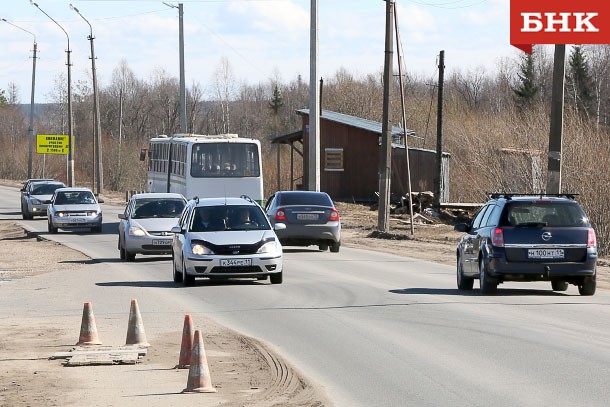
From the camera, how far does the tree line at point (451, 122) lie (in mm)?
39906

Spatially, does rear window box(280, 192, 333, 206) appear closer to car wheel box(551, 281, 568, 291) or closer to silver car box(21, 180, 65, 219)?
car wheel box(551, 281, 568, 291)

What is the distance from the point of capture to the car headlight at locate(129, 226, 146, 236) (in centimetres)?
2856

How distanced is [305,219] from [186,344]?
1909 cm

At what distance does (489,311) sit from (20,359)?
6810 millimetres

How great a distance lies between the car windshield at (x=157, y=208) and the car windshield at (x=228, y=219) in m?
7.23

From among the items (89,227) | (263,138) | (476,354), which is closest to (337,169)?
(89,227)

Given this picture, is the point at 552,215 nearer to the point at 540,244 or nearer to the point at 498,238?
the point at 540,244

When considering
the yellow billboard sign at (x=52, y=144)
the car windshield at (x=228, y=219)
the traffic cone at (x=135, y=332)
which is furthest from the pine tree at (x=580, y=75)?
the traffic cone at (x=135, y=332)

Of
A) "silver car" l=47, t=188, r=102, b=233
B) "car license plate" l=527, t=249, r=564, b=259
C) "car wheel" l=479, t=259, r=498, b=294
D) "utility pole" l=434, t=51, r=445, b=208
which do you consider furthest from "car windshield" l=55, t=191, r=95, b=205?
"car license plate" l=527, t=249, r=564, b=259

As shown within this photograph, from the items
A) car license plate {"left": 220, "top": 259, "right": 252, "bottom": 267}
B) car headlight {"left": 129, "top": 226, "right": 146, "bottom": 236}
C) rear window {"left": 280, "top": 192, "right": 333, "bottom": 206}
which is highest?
rear window {"left": 280, "top": 192, "right": 333, "bottom": 206}

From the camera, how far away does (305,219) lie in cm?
3062

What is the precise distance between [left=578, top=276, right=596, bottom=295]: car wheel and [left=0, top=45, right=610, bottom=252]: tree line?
1483 centimetres

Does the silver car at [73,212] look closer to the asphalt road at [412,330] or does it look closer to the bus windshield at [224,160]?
the bus windshield at [224,160]

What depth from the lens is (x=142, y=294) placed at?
800 inches
